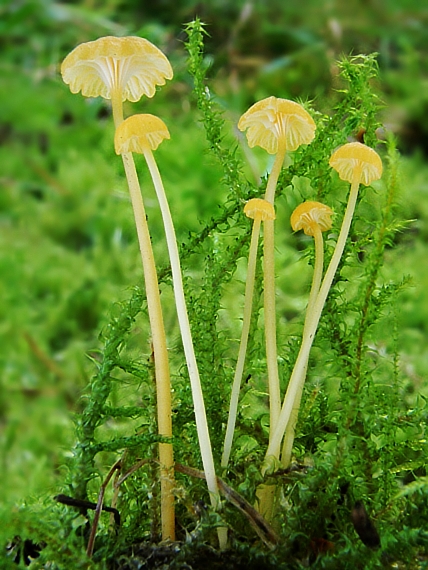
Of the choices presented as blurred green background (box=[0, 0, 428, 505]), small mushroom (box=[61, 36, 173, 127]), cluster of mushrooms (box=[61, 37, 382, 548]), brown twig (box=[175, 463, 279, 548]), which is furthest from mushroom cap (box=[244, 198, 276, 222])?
blurred green background (box=[0, 0, 428, 505])

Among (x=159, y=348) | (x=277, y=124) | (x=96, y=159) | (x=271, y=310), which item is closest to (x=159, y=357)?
(x=159, y=348)

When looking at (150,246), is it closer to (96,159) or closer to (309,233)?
(309,233)

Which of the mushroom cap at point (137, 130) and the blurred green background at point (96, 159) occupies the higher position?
the blurred green background at point (96, 159)

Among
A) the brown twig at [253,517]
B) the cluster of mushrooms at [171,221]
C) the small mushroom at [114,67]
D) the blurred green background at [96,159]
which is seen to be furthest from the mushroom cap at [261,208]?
the blurred green background at [96,159]

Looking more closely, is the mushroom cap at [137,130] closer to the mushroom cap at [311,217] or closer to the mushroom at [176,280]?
the mushroom at [176,280]

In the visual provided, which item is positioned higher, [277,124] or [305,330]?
[277,124]

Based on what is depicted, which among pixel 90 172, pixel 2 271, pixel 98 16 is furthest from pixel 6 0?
pixel 2 271

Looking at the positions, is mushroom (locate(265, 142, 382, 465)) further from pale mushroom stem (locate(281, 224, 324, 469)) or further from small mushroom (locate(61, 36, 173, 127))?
small mushroom (locate(61, 36, 173, 127))
